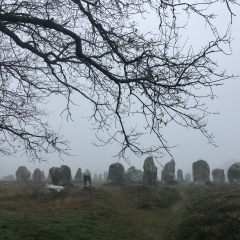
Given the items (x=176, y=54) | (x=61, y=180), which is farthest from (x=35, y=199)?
(x=176, y=54)

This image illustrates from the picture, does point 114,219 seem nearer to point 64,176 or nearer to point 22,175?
point 64,176

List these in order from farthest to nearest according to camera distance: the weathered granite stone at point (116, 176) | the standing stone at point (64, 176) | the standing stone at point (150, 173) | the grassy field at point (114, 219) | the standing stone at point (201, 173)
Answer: the weathered granite stone at point (116, 176) → the standing stone at point (201, 173) → the standing stone at point (150, 173) → the standing stone at point (64, 176) → the grassy field at point (114, 219)

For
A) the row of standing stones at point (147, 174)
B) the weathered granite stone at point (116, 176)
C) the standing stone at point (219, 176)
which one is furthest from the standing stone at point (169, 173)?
the weathered granite stone at point (116, 176)

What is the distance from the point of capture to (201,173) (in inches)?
936

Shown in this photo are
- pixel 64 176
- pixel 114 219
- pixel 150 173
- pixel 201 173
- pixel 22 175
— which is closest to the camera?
pixel 114 219

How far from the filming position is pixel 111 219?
966cm

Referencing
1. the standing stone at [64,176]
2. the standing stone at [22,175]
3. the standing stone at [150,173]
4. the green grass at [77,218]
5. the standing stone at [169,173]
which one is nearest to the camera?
the green grass at [77,218]

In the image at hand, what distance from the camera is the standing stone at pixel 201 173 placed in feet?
76.6

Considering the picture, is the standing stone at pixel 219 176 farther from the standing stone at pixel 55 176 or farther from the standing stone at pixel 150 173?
the standing stone at pixel 55 176

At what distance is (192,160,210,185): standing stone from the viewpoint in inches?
920

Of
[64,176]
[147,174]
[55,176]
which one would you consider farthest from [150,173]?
[55,176]

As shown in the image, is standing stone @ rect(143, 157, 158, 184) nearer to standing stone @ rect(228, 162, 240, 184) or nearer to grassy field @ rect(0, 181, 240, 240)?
standing stone @ rect(228, 162, 240, 184)

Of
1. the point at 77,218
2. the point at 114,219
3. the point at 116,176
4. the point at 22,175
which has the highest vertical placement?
the point at 22,175

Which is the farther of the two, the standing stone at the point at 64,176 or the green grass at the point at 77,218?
the standing stone at the point at 64,176
